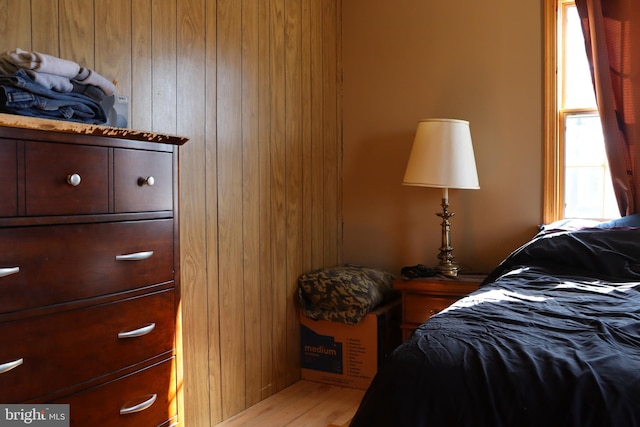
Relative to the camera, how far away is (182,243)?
2561 mm

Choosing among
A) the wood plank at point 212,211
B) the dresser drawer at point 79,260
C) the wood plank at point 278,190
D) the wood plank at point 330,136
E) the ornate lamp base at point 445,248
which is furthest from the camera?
the wood plank at point 330,136

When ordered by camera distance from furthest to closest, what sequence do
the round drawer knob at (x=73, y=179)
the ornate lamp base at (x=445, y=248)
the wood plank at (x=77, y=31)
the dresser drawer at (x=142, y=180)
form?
the ornate lamp base at (x=445, y=248)
the wood plank at (x=77, y=31)
the dresser drawer at (x=142, y=180)
the round drawer knob at (x=73, y=179)

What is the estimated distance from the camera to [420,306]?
10.5ft

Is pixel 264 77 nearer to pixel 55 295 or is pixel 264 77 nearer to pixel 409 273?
pixel 409 273

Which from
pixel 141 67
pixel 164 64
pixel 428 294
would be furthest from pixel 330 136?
pixel 141 67

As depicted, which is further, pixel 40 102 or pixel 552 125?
pixel 552 125

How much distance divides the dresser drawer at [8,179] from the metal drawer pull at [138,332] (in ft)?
1.56

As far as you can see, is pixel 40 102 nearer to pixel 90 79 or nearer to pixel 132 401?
pixel 90 79

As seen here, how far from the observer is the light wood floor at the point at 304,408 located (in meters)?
2.80

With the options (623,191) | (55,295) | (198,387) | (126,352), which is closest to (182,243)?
(198,387)

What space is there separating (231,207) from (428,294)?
1173 millimetres

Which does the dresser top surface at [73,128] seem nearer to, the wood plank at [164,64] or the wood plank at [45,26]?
the wood plank at [45,26]

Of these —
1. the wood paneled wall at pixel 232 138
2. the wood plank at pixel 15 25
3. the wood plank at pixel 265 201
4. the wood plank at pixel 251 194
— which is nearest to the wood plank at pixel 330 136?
the wood paneled wall at pixel 232 138

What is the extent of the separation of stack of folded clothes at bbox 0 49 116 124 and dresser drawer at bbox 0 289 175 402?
0.56 meters
